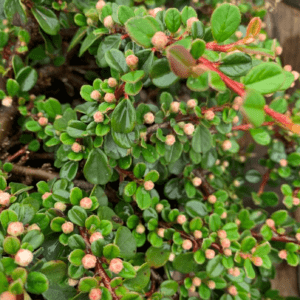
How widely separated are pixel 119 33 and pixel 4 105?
47 centimetres

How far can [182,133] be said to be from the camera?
729 mm

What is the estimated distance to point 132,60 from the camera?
0.53 meters

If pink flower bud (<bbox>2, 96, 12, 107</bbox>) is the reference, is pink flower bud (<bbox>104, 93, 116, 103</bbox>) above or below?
above

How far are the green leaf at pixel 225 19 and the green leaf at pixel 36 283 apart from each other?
0.54 meters

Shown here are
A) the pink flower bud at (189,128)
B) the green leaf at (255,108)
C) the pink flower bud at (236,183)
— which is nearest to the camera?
the green leaf at (255,108)

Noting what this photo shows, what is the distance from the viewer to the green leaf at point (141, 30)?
47cm

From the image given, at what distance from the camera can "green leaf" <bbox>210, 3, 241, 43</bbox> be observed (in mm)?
508

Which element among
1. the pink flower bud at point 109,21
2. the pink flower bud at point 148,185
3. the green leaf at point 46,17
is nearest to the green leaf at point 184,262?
the pink flower bud at point 148,185

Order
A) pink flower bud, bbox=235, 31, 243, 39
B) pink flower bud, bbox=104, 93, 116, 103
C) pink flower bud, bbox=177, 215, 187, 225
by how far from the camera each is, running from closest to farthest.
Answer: pink flower bud, bbox=104, 93, 116, 103, pink flower bud, bbox=177, 215, 187, 225, pink flower bud, bbox=235, 31, 243, 39

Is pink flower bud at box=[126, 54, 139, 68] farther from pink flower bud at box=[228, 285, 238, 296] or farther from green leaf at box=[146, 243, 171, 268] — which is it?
pink flower bud at box=[228, 285, 238, 296]

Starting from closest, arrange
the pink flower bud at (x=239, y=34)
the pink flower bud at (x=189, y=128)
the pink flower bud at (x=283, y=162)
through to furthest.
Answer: the pink flower bud at (x=189, y=128) → the pink flower bud at (x=239, y=34) → the pink flower bud at (x=283, y=162)

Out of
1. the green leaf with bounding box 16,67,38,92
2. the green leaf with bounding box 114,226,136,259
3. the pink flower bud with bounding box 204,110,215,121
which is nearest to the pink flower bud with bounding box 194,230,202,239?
the green leaf with bounding box 114,226,136,259

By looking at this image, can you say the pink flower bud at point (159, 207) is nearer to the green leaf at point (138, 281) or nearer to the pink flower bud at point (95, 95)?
the green leaf at point (138, 281)

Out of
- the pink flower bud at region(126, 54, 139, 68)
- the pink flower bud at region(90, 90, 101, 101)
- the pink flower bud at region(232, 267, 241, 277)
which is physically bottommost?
the pink flower bud at region(232, 267, 241, 277)
